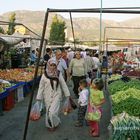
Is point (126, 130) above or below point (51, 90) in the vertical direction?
below

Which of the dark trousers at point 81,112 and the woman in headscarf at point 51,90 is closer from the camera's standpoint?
the woman in headscarf at point 51,90

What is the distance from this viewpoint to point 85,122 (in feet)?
32.9

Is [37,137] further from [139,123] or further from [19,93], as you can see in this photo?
[19,93]

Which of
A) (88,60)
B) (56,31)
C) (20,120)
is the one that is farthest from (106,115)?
(56,31)

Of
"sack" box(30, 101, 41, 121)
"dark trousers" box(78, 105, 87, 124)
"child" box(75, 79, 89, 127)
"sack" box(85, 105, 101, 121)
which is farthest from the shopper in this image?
"sack" box(85, 105, 101, 121)

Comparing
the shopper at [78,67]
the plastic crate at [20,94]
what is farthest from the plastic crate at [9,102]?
the shopper at [78,67]

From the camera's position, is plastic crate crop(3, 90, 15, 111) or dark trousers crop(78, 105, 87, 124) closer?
dark trousers crop(78, 105, 87, 124)

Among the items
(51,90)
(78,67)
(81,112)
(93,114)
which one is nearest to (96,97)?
(93,114)

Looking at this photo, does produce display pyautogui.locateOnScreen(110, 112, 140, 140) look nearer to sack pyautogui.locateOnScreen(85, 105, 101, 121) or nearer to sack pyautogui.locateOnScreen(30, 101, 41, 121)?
sack pyautogui.locateOnScreen(85, 105, 101, 121)

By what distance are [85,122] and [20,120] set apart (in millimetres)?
1798

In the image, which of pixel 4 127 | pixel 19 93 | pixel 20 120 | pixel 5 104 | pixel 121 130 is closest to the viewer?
pixel 121 130

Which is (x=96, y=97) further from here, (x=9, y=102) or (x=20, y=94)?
(x=20, y=94)

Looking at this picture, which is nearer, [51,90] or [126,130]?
[126,130]

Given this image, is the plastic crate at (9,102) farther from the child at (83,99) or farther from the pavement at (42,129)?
the child at (83,99)
